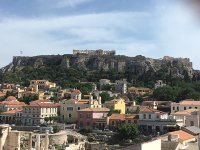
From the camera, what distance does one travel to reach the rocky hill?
6744 centimetres

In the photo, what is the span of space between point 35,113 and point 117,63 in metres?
39.1

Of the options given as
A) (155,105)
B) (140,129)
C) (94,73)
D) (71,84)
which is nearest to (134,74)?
(94,73)

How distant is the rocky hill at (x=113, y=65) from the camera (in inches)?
2655

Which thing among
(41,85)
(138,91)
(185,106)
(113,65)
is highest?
(113,65)

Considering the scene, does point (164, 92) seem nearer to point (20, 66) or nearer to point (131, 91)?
point (131, 91)

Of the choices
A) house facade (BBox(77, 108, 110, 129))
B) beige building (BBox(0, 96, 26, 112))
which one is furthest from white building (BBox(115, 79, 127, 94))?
house facade (BBox(77, 108, 110, 129))

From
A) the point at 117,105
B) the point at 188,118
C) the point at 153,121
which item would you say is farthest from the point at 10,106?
the point at 188,118

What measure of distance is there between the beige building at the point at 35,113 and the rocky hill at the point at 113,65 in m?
28.1

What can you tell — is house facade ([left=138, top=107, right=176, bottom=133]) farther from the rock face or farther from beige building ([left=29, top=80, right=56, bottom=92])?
the rock face

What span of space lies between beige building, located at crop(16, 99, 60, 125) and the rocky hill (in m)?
28.1

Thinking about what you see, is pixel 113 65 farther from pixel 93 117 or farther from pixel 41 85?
pixel 93 117

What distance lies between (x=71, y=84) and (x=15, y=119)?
70.4 ft

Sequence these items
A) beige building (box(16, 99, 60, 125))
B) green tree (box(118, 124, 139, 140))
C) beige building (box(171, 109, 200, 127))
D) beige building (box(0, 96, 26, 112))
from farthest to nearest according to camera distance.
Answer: beige building (box(0, 96, 26, 112)) → beige building (box(16, 99, 60, 125)) → beige building (box(171, 109, 200, 127)) → green tree (box(118, 124, 139, 140))

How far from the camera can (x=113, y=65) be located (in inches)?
3024
